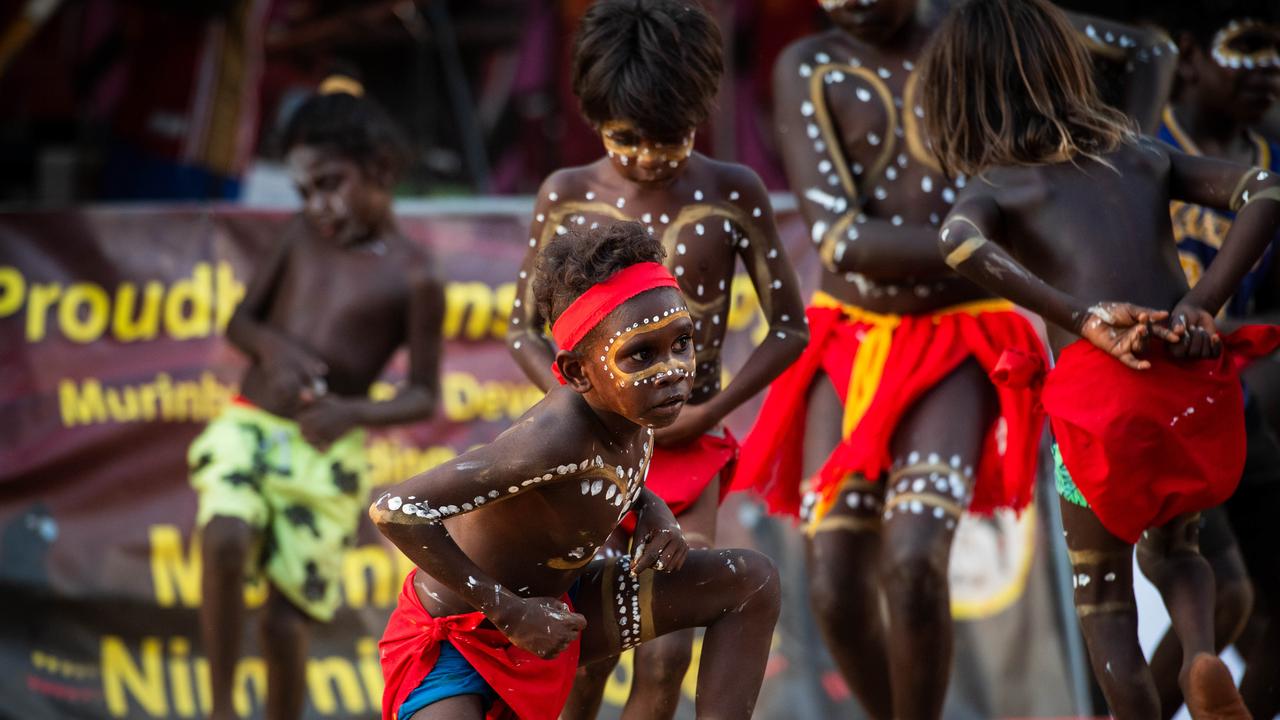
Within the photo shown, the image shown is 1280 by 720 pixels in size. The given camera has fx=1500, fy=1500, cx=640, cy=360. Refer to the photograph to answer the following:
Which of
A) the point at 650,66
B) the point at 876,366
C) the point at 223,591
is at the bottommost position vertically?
the point at 223,591

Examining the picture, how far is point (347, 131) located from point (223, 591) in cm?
149

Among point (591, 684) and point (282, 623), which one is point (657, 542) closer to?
point (591, 684)

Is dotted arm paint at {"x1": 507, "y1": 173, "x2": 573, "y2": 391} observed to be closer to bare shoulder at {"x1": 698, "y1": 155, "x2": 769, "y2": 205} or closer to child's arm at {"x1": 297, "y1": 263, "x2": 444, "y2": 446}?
bare shoulder at {"x1": 698, "y1": 155, "x2": 769, "y2": 205}

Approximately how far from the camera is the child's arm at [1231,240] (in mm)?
3023

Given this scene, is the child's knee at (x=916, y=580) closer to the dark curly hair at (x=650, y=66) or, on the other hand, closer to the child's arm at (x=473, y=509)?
the child's arm at (x=473, y=509)

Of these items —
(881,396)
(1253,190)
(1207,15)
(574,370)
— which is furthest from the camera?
(1207,15)

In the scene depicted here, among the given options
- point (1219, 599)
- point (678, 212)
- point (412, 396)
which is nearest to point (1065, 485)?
point (1219, 599)

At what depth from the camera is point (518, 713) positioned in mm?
2949

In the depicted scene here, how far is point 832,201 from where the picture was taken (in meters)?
3.85

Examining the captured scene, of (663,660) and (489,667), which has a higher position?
(489,667)

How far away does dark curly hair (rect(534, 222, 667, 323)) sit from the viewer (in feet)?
9.42

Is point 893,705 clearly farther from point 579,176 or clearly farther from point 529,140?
point 529,140

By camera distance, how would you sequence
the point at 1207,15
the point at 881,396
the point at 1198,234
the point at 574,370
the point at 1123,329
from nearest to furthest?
the point at 574,370 < the point at 1123,329 < the point at 881,396 < the point at 1198,234 < the point at 1207,15

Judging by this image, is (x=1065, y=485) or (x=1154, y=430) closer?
(x=1154, y=430)
